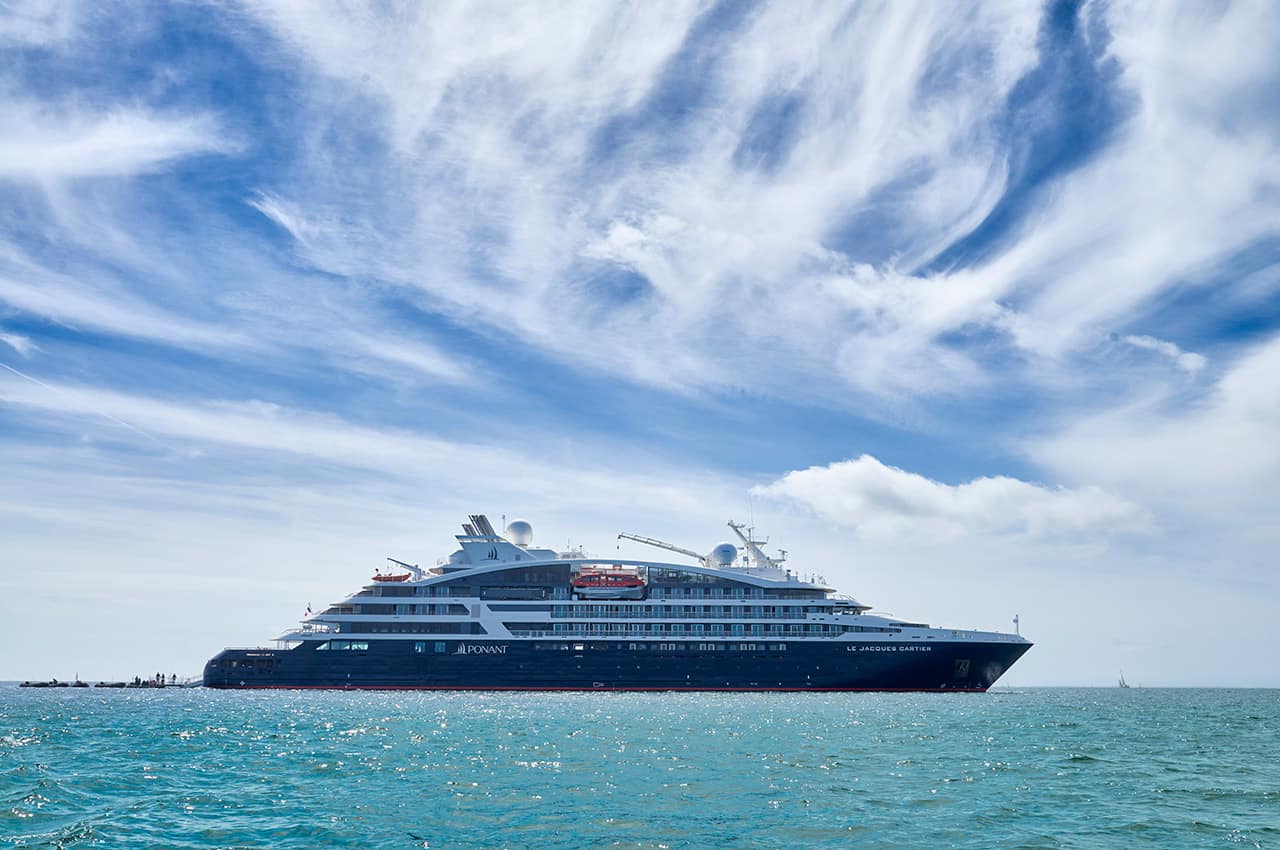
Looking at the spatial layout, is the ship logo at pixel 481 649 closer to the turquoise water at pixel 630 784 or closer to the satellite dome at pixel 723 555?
the satellite dome at pixel 723 555

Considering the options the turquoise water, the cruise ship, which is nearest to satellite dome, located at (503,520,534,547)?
the cruise ship

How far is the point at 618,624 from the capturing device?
8194 cm

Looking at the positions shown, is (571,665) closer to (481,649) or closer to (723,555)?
(481,649)

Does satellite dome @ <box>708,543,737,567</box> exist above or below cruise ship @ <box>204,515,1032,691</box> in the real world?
above

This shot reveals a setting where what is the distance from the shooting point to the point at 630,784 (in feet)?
86.9

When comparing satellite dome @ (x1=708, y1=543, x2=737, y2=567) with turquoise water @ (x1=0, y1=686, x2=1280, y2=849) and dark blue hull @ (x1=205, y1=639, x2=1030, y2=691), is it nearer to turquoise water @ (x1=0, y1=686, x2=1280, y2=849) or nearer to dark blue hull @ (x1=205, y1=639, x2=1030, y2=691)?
dark blue hull @ (x1=205, y1=639, x2=1030, y2=691)

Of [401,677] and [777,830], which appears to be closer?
[777,830]

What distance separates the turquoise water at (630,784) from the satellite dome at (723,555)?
128ft

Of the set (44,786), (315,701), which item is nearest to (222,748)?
(44,786)

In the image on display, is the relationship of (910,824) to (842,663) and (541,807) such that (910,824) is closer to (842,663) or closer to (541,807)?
(541,807)

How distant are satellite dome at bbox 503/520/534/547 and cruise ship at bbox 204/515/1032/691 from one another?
807cm

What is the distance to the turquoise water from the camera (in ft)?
67.5

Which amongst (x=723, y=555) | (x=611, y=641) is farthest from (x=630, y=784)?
(x=723, y=555)

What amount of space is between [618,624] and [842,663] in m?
20.2
